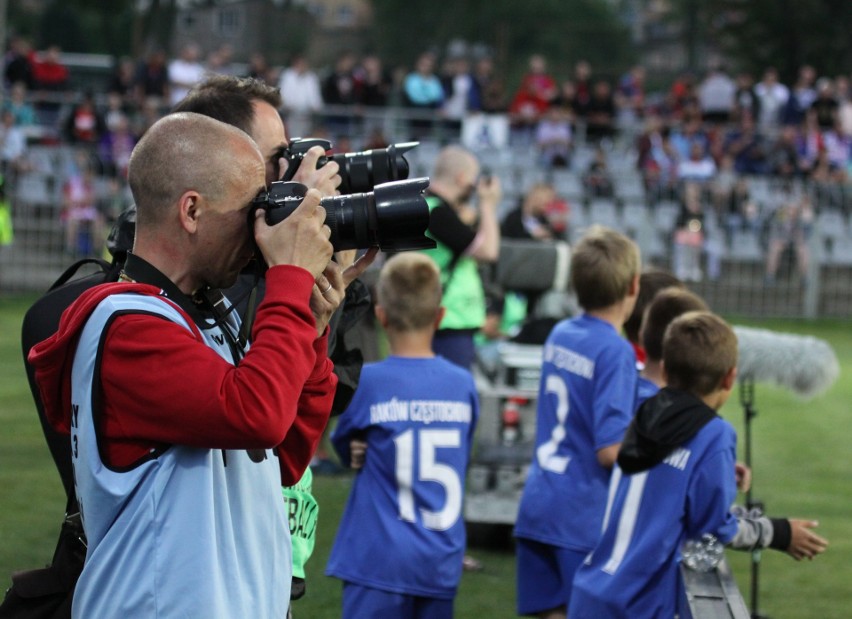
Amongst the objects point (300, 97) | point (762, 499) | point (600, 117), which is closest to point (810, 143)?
point (600, 117)

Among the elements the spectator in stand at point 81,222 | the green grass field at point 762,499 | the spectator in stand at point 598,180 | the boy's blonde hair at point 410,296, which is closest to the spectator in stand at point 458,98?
the spectator in stand at point 598,180

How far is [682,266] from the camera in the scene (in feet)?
61.6

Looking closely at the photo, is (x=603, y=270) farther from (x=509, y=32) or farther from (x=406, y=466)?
(x=509, y=32)

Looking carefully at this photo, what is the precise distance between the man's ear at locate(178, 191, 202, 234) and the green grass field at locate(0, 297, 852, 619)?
3.52 metres

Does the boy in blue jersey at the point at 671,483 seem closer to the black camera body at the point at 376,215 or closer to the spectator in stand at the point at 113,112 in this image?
the black camera body at the point at 376,215

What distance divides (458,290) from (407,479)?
9.39 feet

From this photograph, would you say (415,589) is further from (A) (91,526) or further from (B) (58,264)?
(B) (58,264)

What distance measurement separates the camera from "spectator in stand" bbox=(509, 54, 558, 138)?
22609 millimetres

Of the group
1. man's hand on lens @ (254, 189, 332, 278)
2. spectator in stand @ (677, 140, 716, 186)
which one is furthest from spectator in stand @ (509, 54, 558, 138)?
man's hand on lens @ (254, 189, 332, 278)

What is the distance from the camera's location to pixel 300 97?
22125mm

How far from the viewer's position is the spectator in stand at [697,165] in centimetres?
2137

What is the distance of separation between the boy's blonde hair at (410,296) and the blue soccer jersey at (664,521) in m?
1.04

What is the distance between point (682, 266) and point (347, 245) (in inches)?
663

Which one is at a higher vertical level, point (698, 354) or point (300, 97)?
point (300, 97)
